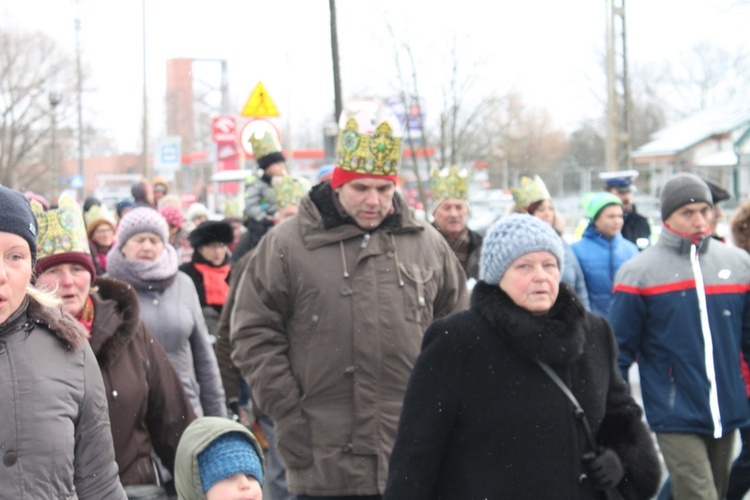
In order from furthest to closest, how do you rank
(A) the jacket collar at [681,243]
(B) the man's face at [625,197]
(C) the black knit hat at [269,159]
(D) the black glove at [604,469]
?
(B) the man's face at [625,197], (C) the black knit hat at [269,159], (A) the jacket collar at [681,243], (D) the black glove at [604,469]

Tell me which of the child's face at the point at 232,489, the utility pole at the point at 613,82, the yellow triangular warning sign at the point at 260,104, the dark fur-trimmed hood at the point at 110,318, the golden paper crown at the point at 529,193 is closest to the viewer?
the child's face at the point at 232,489

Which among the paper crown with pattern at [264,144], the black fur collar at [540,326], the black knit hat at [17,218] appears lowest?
the black fur collar at [540,326]

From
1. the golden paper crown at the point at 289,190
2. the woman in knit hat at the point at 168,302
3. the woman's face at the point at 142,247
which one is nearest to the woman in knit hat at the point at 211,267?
the golden paper crown at the point at 289,190

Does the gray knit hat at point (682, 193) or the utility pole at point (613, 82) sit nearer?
the gray knit hat at point (682, 193)

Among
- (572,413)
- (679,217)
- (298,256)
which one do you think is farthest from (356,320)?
(679,217)

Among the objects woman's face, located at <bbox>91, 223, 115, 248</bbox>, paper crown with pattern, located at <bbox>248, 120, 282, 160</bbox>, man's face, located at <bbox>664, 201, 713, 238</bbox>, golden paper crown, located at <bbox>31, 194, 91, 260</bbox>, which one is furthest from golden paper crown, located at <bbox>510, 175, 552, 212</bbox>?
golden paper crown, located at <bbox>31, 194, 91, 260</bbox>

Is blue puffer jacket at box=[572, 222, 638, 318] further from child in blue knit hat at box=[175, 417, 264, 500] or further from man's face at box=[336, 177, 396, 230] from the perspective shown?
child in blue knit hat at box=[175, 417, 264, 500]

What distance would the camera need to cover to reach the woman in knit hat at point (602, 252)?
328 inches

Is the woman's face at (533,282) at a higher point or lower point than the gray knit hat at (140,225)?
lower

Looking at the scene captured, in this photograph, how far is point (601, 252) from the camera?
8398 mm

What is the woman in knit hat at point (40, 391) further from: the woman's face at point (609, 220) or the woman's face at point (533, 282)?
the woman's face at point (609, 220)

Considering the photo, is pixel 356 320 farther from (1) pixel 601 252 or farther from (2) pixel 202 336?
(1) pixel 601 252

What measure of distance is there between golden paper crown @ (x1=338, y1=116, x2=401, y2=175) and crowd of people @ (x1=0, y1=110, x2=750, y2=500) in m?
0.01

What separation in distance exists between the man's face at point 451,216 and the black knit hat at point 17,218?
488cm
